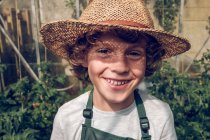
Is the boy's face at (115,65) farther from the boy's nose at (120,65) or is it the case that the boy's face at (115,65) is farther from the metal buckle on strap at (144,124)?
the metal buckle on strap at (144,124)

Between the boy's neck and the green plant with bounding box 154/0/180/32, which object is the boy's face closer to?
the boy's neck

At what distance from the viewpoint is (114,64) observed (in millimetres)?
1662

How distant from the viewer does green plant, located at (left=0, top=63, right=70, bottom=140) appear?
10.1 feet

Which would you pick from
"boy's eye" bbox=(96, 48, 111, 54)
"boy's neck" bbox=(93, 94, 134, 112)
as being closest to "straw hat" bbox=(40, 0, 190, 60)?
"boy's eye" bbox=(96, 48, 111, 54)

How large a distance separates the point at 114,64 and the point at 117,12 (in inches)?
11.6

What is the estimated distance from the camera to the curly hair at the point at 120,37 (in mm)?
1641

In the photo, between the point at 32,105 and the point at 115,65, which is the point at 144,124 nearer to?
the point at 115,65

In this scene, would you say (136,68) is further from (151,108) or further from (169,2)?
(169,2)

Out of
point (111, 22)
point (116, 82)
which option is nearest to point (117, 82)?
point (116, 82)

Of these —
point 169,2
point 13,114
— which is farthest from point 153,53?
point 169,2

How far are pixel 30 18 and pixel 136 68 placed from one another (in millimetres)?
2788

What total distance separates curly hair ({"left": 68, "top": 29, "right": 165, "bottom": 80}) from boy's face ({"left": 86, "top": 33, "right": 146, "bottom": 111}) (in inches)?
1.2

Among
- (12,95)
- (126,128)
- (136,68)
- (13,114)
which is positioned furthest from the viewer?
(12,95)

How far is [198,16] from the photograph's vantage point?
13.9 ft
